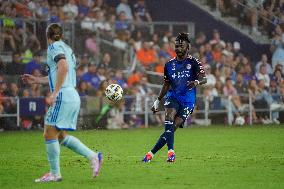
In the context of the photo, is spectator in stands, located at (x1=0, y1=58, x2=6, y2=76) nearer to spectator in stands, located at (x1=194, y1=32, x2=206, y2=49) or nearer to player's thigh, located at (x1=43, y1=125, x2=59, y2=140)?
spectator in stands, located at (x1=194, y1=32, x2=206, y2=49)

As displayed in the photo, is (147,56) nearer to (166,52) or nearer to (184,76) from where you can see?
(166,52)

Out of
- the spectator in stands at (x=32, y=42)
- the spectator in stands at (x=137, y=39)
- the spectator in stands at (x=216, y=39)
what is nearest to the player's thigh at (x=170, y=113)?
the spectator in stands at (x=32, y=42)

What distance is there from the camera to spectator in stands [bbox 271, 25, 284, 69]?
95.6 feet

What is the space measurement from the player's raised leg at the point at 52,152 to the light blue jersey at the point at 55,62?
576 millimetres

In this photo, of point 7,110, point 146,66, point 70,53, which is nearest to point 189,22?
point 146,66

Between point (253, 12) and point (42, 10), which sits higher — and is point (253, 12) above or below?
above

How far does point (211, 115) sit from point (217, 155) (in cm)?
1164

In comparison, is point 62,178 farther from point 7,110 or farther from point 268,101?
point 268,101

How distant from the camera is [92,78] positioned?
2458 centimetres

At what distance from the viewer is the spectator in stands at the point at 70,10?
1020 inches

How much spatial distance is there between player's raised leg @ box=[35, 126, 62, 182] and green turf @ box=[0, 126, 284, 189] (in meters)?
0.16

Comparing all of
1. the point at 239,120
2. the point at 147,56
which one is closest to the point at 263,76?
the point at 239,120

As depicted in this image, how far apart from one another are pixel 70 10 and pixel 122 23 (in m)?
1.77

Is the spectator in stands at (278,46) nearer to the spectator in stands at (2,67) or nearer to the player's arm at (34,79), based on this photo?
the spectator in stands at (2,67)
